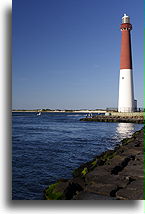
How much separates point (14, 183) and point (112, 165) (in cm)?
246

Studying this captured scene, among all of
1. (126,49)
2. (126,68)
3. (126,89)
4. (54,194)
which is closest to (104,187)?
(54,194)

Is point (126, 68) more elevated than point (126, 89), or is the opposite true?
point (126, 68)

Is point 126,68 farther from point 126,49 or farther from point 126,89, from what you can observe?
point 126,89

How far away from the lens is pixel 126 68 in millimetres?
29641

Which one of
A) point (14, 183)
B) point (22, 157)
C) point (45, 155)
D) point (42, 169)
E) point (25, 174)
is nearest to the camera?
point (14, 183)

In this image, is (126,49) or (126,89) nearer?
(126,49)

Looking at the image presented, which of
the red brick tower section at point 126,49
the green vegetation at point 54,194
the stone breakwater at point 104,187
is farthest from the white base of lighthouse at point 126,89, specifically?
the green vegetation at point 54,194

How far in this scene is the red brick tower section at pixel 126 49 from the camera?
97.2ft

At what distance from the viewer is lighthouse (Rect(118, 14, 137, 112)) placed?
97.4 ft

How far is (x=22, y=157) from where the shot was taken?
995cm

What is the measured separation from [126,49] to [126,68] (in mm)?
2140

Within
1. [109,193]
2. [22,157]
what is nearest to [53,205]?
[109,193]

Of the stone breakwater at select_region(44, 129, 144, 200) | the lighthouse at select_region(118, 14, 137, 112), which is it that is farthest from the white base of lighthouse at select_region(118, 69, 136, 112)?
the stone breakwater at select_region(44, 129, 144, 200)

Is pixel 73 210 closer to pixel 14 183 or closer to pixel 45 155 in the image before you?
pixel 14 183
